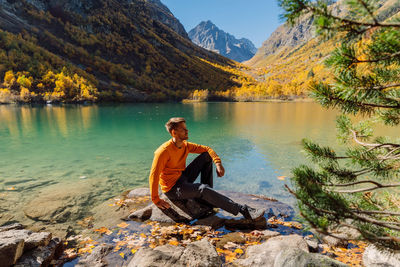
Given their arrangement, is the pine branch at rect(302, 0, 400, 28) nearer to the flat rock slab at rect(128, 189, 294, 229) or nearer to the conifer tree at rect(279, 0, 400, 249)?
the conifer tree at rect(279, 0, 400, 249)

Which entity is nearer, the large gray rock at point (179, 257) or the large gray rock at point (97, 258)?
the large gray rock at point (179, 257)

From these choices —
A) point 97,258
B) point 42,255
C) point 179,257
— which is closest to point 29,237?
point 42,255

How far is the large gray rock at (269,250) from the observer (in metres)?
3.56

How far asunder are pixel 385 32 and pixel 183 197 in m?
4.51

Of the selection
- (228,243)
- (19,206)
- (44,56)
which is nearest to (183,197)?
(228,243)

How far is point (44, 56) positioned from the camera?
10519 cm

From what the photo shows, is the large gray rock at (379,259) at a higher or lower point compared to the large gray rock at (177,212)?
higher

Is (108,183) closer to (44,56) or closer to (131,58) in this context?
(44,56)

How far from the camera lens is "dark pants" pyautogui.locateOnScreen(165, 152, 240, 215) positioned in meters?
4.84

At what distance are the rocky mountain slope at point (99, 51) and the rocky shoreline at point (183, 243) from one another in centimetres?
9293

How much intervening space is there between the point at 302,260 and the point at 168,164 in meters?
2.95

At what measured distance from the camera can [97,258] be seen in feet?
13.0

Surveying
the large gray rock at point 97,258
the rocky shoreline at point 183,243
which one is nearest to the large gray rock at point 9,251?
the rocky shoreline at point 183,243

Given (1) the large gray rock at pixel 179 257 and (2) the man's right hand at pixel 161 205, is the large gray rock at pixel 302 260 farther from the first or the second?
(2) the man's right hand at pixel 161 205
